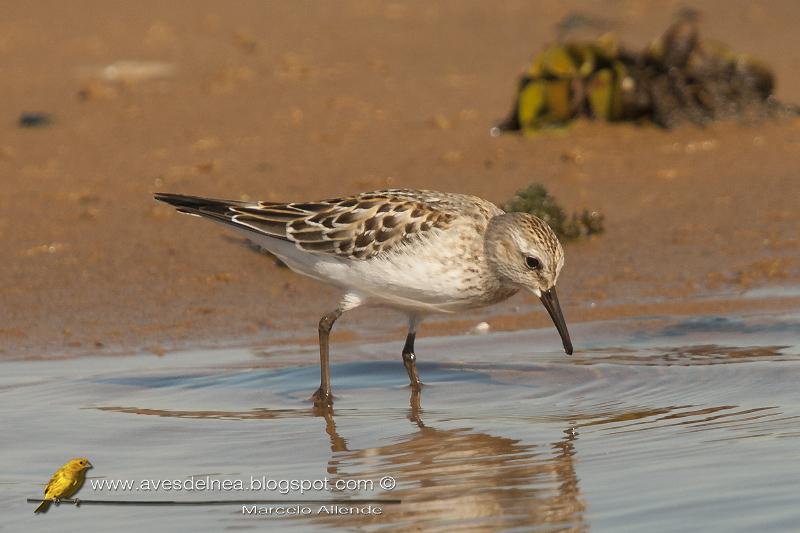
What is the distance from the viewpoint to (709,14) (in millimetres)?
23453

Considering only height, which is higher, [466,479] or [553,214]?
[553,214]

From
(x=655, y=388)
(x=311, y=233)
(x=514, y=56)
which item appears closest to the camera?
(x=655, y=388)

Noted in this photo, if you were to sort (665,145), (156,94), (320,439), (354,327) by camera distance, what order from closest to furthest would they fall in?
(320,439), (354,327), (665,145), (156,94)

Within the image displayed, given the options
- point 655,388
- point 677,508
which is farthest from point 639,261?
point 677,508

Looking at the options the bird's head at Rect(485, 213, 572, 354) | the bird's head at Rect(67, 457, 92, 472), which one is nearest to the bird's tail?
the bird's head at Rect(67, 457, 92, 472)

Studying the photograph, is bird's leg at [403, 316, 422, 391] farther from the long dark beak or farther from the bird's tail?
the bird's tail

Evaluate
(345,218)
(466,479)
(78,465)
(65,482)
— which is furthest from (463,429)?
(65,482)

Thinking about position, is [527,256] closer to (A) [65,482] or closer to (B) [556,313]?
(B) [556,313]

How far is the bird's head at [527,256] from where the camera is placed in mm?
9383

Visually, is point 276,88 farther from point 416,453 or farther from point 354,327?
point 416,453

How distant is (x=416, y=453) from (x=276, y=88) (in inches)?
464

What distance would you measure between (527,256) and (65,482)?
3.57m

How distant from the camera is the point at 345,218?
10.0m

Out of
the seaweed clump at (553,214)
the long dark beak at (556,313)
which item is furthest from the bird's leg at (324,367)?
the seaweed clump at (553,214)
